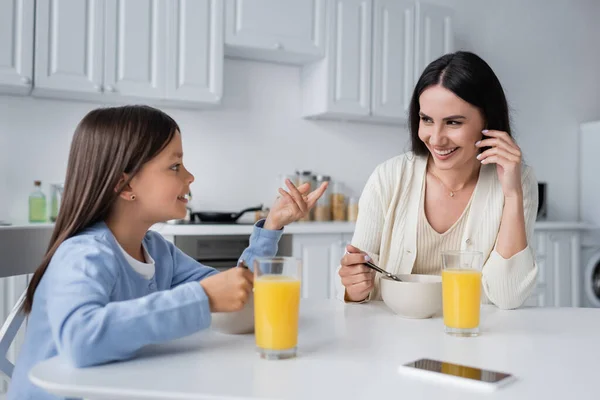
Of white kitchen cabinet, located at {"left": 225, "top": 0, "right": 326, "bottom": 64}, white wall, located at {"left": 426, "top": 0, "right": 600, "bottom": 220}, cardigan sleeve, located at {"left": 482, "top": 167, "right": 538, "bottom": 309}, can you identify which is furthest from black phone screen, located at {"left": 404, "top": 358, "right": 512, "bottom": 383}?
white wall, located at {"left": 426, "top": 0, "right": 600, "bottom": 220}

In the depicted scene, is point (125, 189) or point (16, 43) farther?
point (16, 43)

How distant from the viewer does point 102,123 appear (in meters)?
1.11

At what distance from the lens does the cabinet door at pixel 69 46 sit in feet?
9.01

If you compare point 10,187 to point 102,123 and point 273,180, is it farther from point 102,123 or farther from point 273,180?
point 102,123

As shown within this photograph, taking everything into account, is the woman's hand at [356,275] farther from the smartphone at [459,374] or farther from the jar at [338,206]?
the jar at [338,206]

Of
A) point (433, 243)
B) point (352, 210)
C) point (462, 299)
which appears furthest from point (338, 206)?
point (462, 299)

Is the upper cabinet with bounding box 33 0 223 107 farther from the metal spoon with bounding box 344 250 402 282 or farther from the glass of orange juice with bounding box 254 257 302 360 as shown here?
the glass of orange juice with bounding box 254 257 302 360

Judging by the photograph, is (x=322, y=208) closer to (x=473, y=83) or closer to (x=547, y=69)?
(x=473, y=83)

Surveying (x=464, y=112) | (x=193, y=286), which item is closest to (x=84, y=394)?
(x=193, y=286)

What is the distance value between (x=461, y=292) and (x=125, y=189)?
648 mm

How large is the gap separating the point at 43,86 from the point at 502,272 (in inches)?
90.7

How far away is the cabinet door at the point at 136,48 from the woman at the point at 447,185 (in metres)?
1.71

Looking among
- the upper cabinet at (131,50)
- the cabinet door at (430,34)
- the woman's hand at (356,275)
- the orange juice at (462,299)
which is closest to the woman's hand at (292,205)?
the woman's hand at (356,275)

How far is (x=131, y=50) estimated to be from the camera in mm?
2922
